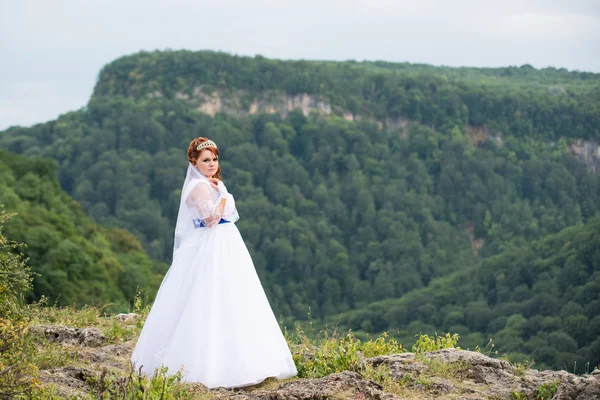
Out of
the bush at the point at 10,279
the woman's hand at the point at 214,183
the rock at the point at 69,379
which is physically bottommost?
Answer: the rock at the point at 69,379

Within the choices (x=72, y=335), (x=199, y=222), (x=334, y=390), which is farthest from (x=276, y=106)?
(x=334, y=390)

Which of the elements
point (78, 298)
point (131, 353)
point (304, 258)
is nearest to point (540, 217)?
point (304, 258)

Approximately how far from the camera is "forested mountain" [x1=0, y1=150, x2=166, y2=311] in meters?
42.5

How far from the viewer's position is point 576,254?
74750 mm

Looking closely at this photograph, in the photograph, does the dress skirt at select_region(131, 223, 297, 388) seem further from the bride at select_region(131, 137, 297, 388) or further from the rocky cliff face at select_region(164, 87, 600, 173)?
the rocky cliff face at select_region(164, 87, 600, 173)

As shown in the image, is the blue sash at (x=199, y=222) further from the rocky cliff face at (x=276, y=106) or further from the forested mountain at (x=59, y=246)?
the rocky cliff face at (x=276, y=106)

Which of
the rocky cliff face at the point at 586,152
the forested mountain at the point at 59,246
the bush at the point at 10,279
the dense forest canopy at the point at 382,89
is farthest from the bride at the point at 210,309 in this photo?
the dense forest canopy at the point at 382,89

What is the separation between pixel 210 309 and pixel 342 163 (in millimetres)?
125259

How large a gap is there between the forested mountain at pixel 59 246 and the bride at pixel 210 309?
2865cm

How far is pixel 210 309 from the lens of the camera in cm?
752

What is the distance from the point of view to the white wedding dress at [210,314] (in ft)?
24.0

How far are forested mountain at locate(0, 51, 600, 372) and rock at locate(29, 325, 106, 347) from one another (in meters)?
80.3

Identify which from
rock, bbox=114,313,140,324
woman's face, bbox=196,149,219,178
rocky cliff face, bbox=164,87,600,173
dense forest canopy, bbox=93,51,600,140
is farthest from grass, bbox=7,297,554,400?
dense forest canopy, bbox=93,51,600,140

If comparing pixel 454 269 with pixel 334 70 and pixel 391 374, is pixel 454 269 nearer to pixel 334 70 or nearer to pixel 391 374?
pixel 334 70
